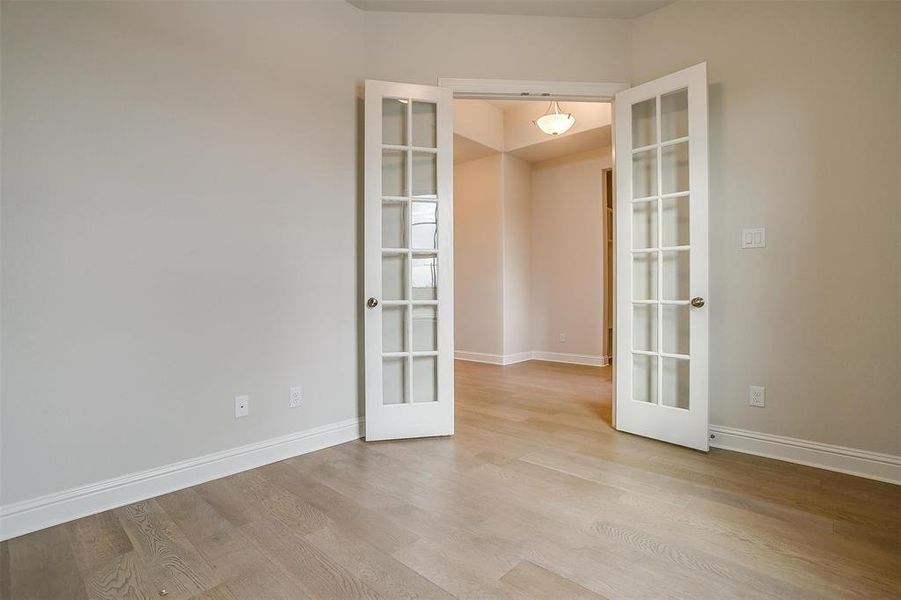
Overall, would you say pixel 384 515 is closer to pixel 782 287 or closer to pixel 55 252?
pixel 55 252

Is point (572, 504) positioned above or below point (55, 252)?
below

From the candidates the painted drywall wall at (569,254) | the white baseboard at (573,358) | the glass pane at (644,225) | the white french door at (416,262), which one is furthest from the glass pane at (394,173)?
the white baseboard at (573,358)

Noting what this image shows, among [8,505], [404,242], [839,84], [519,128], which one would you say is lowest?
[8,505]

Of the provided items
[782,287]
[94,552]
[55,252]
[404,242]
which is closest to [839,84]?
[782,287]

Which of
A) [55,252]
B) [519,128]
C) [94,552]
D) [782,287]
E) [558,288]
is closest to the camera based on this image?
[94,552]

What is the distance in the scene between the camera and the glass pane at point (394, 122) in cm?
296

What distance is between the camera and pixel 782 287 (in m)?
2.55

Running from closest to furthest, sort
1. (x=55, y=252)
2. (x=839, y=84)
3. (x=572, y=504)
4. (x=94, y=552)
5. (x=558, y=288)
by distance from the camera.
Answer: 1. (x=94, y=552)
2. (x=55, y=252)
3. (x=572, y=504)
4. (x=839, y=84)
5. (x=558, y=288)

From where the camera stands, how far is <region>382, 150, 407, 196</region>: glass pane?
296 centimetres

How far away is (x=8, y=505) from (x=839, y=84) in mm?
4287

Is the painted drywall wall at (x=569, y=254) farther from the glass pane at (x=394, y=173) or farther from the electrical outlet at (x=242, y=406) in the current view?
the electrical outlet at (x=242, y=406)

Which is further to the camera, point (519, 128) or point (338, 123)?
point (519, 128)

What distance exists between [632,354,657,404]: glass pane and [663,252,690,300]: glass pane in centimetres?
43

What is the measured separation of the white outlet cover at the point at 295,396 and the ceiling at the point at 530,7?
247cm
